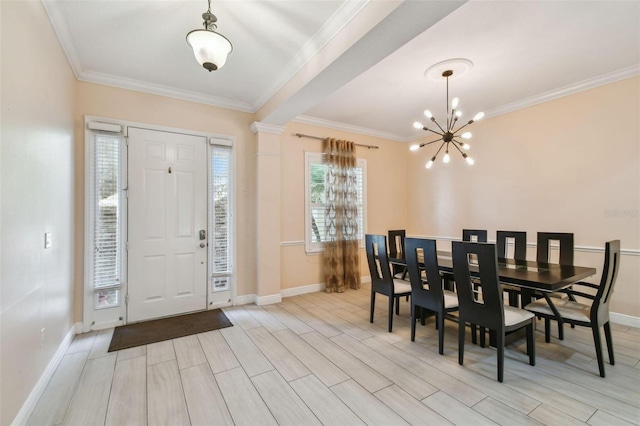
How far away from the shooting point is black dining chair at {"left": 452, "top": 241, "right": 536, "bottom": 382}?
7.04 ft

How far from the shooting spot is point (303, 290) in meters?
4.56

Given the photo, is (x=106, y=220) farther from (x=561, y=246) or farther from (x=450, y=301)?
(x=561, y=246)

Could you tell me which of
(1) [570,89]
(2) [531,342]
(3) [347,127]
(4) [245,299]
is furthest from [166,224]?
(1) [570,89]

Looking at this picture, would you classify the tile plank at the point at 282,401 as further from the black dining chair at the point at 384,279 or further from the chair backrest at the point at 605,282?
the chair backrest at the point at 605,282

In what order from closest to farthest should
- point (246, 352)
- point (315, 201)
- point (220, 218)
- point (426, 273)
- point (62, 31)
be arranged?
point (62, 31) < point (246, 352) < point (426, 273) < point (220, 218) < point (315, 201)

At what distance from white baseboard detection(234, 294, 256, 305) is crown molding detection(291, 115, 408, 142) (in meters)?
2.84

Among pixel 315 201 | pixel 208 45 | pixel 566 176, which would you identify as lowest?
pixel 315 201

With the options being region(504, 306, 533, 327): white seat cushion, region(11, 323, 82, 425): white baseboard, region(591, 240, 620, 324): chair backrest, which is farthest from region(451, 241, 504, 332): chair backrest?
region(11, 323, 82, 425): white baseboard

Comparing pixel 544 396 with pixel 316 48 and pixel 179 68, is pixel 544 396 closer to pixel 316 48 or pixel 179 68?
pixel 316 48

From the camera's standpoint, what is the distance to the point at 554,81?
3.43 m

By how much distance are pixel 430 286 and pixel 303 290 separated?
2334 mm

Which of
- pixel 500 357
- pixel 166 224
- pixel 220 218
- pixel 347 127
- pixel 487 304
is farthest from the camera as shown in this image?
pixel 347 127

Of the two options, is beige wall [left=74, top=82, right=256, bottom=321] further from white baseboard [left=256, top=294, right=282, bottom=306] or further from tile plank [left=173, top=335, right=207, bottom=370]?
tile plank [left=173, top=335, right=207, bottom=370]

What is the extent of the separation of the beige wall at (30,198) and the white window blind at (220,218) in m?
1.51
